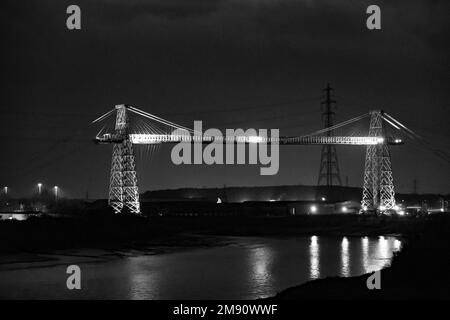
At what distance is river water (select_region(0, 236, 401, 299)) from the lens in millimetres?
22359

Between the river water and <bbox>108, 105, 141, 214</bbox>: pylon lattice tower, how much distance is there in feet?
57.2

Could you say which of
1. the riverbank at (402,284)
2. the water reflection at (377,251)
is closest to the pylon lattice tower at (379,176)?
the water reflection at (377,251)

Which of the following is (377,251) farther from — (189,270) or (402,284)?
(402,284)

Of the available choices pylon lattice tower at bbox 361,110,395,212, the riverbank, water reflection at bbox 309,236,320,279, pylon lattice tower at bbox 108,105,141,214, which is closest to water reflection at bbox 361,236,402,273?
water reflection at bbox 309,236,320,279

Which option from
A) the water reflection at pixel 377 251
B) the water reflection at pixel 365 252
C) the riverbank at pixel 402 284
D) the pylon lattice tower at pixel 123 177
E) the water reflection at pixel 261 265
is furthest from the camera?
the pylon lattice tower at pixel 123 177

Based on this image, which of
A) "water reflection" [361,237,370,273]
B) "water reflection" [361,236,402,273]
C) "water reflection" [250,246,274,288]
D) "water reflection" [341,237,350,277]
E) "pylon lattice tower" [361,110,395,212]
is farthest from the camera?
"pylon lattice tower" [361,110,395,212]

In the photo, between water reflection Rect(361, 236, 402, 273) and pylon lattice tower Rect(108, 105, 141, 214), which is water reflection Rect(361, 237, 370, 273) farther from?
pylon lattice tower Rect(108, 105, 141, 214)

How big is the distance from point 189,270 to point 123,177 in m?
29.9

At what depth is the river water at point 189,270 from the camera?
2236 centimetres

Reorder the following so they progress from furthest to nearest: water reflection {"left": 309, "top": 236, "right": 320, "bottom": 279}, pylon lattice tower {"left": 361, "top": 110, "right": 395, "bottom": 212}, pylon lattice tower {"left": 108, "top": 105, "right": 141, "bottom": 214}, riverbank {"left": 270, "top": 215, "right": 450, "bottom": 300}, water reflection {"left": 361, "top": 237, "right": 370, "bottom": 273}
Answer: pylon lattice tower {"left": 361, "top": 110, "right": 395, "bottom": 212}, pylon lattice tower {"left": 108, "top": 105, "right": 141, "bottom": 214}, water reflection {"left": 361, "top": 237, "right": 370, "bottom": 273}, water reflection {"left": 309, "top": 236, "right": 320, "bottom": 279}, riverbank {"left": 270, "top": 215, "right": 450, "bottom": 300}

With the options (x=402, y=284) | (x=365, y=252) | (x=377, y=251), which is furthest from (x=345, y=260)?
(x=402, y=284)

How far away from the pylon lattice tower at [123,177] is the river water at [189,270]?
686 inches

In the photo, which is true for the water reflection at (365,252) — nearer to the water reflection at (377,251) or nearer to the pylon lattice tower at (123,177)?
the water reflection at (377,251)

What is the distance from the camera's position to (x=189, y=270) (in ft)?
94.9
